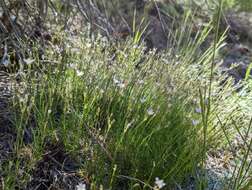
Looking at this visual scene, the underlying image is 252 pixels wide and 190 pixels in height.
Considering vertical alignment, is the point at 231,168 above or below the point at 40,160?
below

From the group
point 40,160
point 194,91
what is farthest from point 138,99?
point 40,160

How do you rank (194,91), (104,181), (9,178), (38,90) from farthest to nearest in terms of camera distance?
(194,91) → (38,90) → (104,181) → (9,178)

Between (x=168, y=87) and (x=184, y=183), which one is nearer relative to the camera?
(x=184, y=183)

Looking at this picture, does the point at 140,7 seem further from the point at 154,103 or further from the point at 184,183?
the point at 184,183

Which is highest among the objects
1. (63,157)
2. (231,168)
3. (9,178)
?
(9,178)

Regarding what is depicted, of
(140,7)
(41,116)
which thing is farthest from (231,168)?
(140,7)

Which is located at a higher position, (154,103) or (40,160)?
(154,103)

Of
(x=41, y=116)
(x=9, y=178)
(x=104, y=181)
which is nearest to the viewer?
(x=9, y=178)

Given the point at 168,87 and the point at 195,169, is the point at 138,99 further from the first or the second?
the point at 195,169

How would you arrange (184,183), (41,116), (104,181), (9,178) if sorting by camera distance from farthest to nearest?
(184,183), (41,116), (104,181), (9,178)
